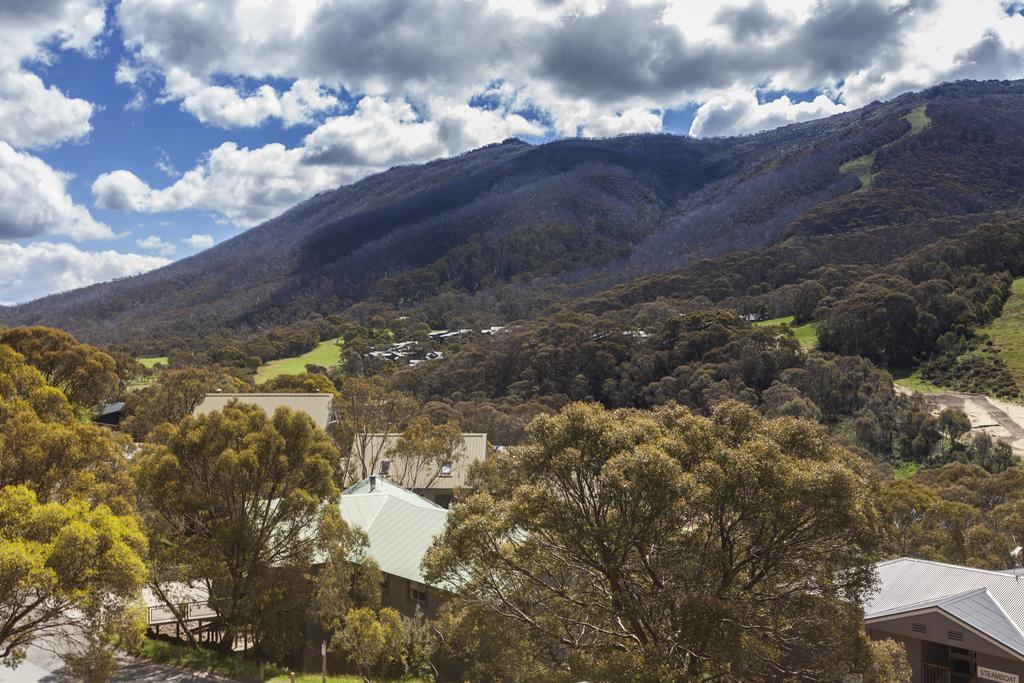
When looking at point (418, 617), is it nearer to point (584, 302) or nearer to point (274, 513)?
point (274, 513)

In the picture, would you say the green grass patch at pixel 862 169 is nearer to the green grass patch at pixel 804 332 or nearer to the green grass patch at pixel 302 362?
the green grass patch at pixel 804 332

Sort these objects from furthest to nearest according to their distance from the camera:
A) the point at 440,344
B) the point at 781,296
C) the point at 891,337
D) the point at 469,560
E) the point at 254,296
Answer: the point at 254,296, the point at 440,344, the point at 781,296, the point at 891,337, the point at 469,560

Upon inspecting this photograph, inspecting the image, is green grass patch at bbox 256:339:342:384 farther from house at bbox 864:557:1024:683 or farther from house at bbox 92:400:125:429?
house at bbox 864:557:1024:683

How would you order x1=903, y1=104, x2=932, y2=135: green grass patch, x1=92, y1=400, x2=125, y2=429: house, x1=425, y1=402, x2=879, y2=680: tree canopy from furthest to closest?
x1=903, y1=104, x2=932, y2=135: green grass patch → x1=92, y1=400, x2=125, y2=429: house → x1=425, y1=402, x2=879, y2=680: tree canopy

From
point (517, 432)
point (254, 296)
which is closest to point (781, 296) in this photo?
point (517, 432)

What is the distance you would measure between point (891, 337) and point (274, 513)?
67.2 meters

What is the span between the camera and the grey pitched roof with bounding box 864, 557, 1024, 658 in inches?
599

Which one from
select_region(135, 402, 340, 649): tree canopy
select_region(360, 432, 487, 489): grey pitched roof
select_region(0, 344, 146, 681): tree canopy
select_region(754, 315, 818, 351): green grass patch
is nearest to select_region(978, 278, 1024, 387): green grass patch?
select_region(754, 315, 818, 351): green grass patch

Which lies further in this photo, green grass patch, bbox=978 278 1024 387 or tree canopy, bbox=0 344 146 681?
green grass patch, bbox=978 278 1024 387

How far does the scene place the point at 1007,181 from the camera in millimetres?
144500

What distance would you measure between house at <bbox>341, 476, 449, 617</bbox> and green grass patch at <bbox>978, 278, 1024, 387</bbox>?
2197 inches

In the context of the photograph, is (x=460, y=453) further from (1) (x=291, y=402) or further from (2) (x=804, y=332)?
(2) (x=804, y=332)

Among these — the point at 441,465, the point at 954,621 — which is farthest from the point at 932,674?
the point at 441,465

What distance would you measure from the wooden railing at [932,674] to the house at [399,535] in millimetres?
12247
